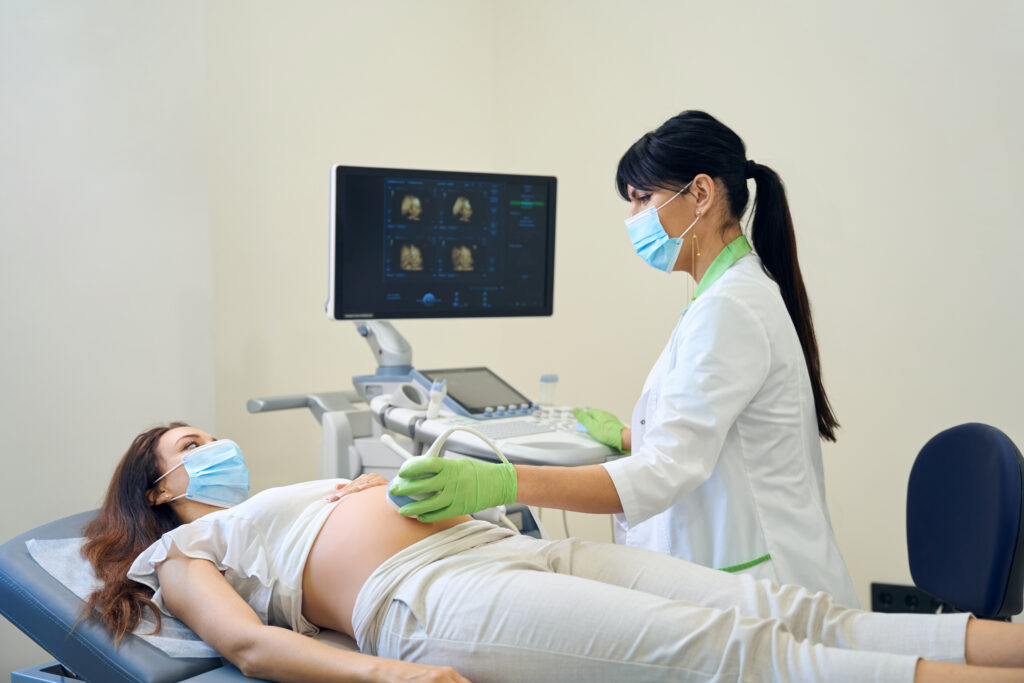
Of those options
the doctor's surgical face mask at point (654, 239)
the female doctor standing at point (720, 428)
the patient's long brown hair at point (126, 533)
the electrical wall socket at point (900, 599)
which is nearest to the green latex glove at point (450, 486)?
the female doctor standing at point (720, 428)

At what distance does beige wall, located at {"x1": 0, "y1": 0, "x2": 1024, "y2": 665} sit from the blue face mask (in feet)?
1.74

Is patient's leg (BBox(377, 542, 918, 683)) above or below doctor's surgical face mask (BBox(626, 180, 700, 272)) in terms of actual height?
below

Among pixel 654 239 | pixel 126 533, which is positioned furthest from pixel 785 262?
pixel 126 533

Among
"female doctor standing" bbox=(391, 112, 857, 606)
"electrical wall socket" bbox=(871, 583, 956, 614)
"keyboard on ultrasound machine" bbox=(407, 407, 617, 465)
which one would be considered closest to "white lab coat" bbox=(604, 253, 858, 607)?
"female doctor standing" bbox=(391, 112, 857, 606)

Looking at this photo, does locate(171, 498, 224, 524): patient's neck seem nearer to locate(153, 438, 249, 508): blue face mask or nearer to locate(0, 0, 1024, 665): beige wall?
locate(153, 438, 249, 508): blue face mask

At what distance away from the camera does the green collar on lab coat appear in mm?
1565

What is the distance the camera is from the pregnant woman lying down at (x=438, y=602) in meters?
1.08

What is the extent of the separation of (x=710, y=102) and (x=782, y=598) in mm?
2011

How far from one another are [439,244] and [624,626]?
134 cm

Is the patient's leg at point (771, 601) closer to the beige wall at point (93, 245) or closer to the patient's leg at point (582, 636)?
the patient's leg at point (582, 636)

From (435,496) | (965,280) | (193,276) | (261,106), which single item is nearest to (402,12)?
(261,106)

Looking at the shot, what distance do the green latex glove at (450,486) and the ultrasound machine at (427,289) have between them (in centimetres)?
64

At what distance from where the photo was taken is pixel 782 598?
1228mm

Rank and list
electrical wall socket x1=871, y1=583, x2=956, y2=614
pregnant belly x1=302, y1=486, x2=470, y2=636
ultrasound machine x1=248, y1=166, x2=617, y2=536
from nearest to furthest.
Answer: pregnant belly x1=302, y1=486, x2=470, y2=636 → ultrasound machine x1=248, y1=166, x2=617, y2=536 → electrical wall socket x1=871, y1=583, x2=956, y2=614
